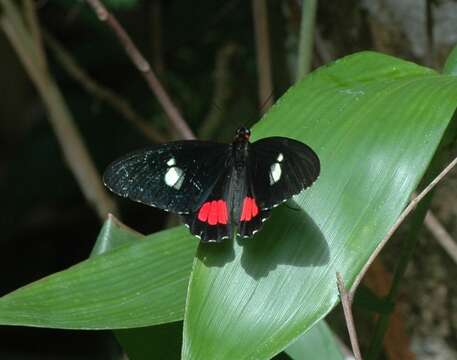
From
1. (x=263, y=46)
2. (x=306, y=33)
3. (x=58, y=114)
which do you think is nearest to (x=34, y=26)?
(x=58, y=114)

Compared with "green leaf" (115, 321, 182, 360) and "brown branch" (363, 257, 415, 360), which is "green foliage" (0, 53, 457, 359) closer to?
"green leaf" (115, 321, 182, 360)

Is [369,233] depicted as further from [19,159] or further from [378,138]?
[19,159]

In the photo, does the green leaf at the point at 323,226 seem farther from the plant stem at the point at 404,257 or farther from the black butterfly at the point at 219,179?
the plant stem at the point at 404,257

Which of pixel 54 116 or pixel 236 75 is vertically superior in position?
pixel 54 116

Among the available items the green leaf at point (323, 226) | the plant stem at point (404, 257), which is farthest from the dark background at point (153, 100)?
the green leaf at point (323, 226)

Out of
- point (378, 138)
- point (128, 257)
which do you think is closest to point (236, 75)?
point (128, 257)

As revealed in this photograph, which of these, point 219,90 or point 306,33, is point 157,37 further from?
point 306,33
